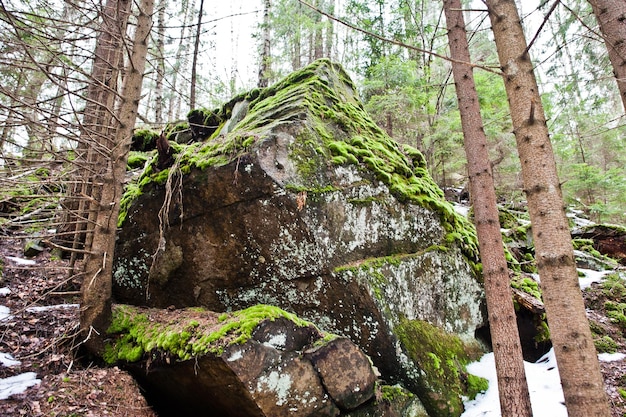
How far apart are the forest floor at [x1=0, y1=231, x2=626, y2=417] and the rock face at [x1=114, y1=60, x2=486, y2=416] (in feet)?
3.37

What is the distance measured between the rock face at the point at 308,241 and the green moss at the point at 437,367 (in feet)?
0.09

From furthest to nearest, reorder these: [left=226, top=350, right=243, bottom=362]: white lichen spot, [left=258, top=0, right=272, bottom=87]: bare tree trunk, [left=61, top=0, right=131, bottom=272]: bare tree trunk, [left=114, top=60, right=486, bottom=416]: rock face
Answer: [left=258, top=0, right=272, bottom=87]: bare tree trunk, [left=114, top=60, right=486, bottom=416]: rock face, [left=61, top=0, right=131, bottom=272]: bare tree trunk, [left=226, top=350, right=243, bottom=362]: white lichen spot

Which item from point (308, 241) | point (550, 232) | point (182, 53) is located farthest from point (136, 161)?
point (182, 53)

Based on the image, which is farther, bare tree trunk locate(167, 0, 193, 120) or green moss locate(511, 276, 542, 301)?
green moss locate(511, 276, 542, 301)

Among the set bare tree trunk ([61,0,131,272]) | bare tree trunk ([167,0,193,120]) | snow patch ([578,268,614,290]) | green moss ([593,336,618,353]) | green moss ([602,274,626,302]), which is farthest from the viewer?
snow patch ([578,268,614,290])

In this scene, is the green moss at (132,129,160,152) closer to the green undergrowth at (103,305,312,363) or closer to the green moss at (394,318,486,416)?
the green undergrowth at (103,305,312,363)

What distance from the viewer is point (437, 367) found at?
14.2 feet

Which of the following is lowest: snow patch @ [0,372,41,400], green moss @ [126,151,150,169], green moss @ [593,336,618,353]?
green moss @ [593,336,618,353]

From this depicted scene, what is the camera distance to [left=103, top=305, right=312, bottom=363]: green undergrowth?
340 cm

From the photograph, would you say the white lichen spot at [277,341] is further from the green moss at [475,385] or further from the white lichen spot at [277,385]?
the green moss at [475,385]

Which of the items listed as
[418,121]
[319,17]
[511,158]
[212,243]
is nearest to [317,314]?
[212,243]

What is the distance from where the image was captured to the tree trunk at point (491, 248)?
342 centimetres

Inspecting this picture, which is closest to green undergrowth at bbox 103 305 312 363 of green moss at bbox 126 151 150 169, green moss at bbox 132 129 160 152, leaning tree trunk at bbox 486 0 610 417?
leaning tree trunk at bbox 486 0 610 417

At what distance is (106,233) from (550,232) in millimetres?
4746
